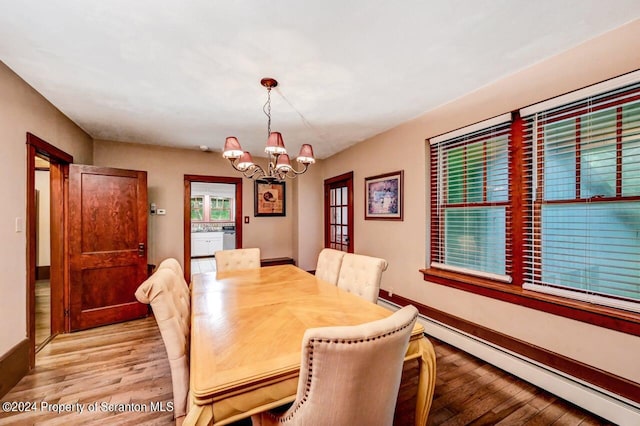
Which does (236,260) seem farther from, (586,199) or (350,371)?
(586,199)

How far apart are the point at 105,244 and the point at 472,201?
420 cm

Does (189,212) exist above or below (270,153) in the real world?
below

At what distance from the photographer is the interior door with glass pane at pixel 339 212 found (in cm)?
439

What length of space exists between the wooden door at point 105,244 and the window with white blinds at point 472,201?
364 centimetres

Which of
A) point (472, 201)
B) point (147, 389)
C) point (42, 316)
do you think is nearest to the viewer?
point (147, 389)

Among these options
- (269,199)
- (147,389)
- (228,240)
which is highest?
(269,199)

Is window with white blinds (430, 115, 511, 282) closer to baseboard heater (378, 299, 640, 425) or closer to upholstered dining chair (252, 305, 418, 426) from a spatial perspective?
baseboard heater (378, 299, 640, 425)

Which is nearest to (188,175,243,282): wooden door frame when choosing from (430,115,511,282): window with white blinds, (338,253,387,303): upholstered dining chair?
(338,253,387,303): upholstered dining chair

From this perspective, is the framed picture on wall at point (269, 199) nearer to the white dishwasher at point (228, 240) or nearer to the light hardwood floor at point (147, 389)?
the light hardwood floor at point (147, 389)

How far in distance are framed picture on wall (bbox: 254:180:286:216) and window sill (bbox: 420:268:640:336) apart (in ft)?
10.6

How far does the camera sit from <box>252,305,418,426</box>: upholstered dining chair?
80 cm

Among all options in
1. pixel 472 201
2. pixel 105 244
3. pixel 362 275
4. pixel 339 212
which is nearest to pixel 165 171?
pixel 105 244

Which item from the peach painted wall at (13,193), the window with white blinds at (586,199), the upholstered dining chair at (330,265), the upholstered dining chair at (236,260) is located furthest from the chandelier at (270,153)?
the window with white blinds at (586,199)

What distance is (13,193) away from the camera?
2121mm
